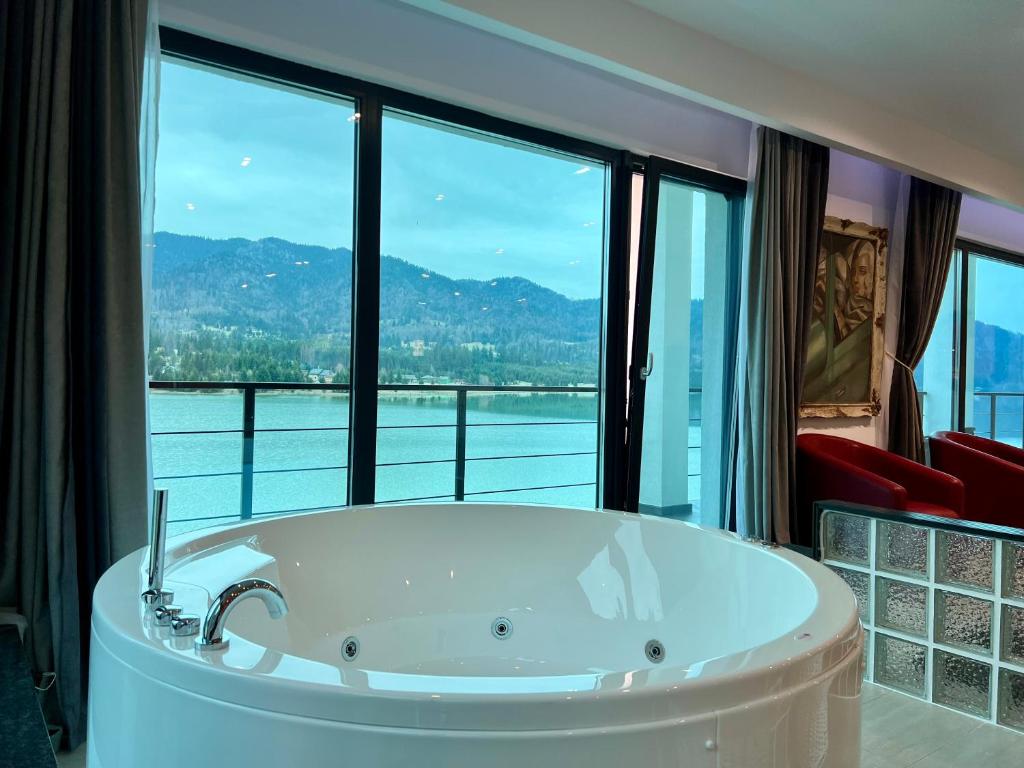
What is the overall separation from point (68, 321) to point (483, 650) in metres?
1.54

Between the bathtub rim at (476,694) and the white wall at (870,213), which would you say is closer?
the bathtub rim at (476,694)

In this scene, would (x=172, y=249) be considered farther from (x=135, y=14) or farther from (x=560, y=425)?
(x=560, y=425)

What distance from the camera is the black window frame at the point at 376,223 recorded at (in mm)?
2625

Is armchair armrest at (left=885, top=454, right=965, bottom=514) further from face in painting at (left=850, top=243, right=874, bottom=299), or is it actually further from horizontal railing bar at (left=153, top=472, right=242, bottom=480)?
horizontal railing bar at (left=153, top=472, right=242, bottom=480)

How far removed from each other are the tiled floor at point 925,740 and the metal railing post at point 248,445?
1.41 m

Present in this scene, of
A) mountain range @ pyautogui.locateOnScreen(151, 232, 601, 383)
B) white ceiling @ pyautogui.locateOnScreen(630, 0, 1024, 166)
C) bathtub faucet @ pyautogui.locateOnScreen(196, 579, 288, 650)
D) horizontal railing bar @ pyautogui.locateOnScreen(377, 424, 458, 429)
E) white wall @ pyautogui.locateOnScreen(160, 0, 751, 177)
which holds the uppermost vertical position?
white ceiling @ pyautogui.locateOnScreen(630, 0, 1024, 166)

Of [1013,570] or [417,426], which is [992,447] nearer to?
[1013,570]

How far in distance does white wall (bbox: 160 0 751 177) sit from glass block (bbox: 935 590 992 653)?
2297 millimetres

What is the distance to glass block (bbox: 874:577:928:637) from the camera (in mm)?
2473

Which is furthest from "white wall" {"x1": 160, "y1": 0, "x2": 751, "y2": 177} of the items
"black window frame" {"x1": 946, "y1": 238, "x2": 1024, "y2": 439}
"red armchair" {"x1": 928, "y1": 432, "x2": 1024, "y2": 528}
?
"black window frame" {"x1": 946, "y1": 238, "x2": 1024, "y2": 439}

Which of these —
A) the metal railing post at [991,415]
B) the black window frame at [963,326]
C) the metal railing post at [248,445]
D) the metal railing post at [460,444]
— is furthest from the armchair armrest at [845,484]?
the metal railing post at [991,415]

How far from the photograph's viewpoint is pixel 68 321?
2082mm

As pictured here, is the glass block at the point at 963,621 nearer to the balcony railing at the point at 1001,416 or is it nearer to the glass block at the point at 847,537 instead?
the glass block at the point at 847,537

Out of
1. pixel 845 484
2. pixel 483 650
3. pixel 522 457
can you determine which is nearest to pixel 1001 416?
pixel 845 484
